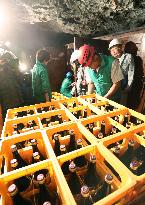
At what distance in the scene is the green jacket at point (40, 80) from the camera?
14.5 ft

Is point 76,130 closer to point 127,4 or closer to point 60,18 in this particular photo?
point 127,4

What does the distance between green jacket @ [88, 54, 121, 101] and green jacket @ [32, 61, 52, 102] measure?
1.31 meters

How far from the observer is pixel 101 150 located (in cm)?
138

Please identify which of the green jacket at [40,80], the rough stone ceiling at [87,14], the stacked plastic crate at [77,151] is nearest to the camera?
the stacked plastic crate at [77,151]

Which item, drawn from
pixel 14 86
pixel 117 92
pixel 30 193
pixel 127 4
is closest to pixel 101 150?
pixel 30 193

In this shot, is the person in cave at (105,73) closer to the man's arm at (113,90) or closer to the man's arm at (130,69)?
the man's arm at (113,90)

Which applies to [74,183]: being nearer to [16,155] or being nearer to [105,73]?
[16,155]

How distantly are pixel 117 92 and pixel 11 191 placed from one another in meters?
3.10

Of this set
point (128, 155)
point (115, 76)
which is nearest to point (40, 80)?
point (115, 76)

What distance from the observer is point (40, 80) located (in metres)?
4.55

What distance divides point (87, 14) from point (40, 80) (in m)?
2.90

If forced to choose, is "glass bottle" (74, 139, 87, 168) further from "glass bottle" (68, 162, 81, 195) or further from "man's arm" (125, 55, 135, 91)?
"man's arm" (125, 55, 135, 91)

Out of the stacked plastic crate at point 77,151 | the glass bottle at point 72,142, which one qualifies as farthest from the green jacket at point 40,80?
the glass bottle at point 72,142

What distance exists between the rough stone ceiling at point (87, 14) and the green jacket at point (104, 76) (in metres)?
1.90
